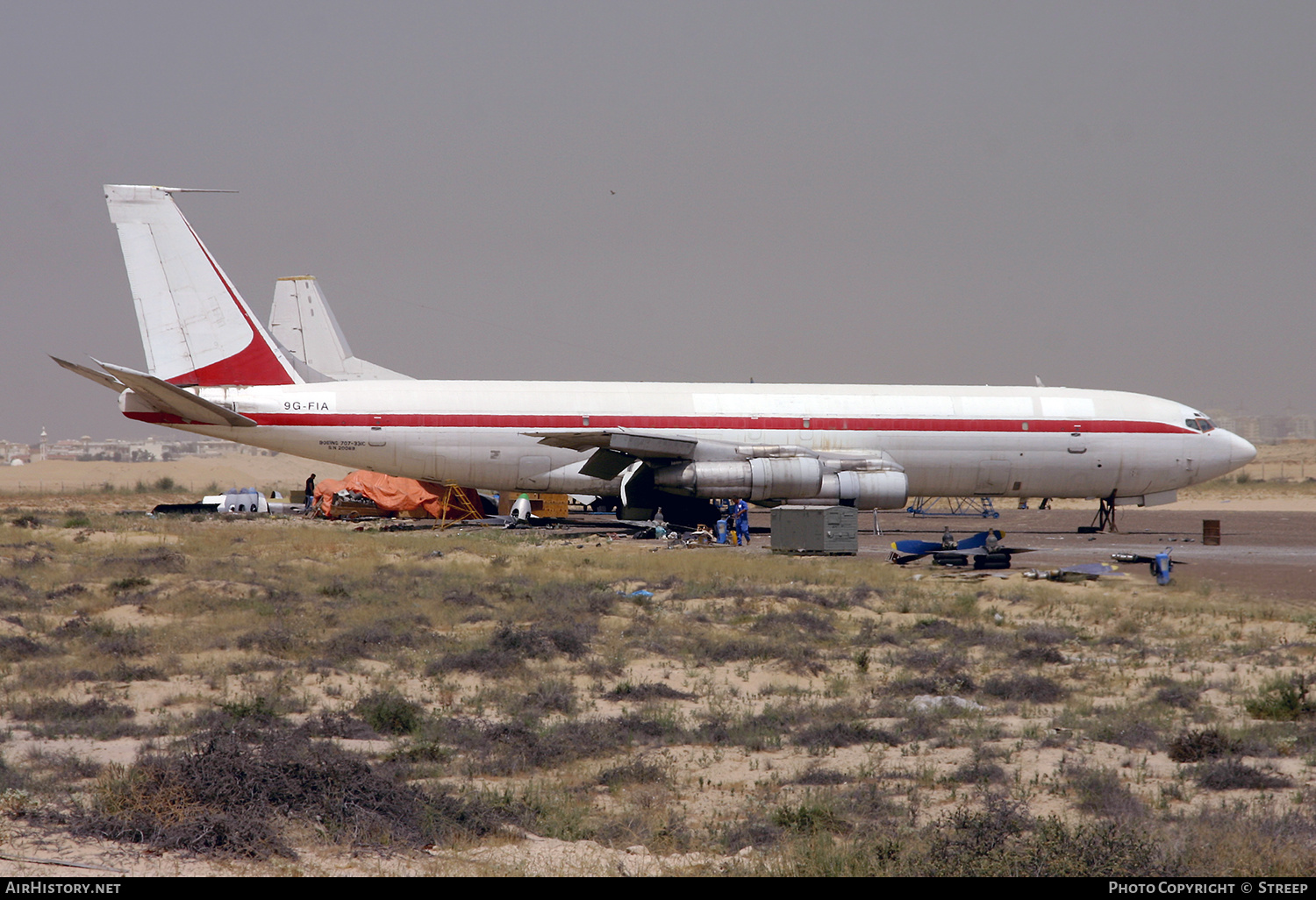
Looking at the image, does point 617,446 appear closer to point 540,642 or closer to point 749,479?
point 749,479

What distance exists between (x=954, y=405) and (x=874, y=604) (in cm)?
1693

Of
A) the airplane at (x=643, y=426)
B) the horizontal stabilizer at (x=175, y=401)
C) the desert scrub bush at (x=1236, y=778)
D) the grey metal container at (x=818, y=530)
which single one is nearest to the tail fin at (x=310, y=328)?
the airplane at (x=643, y=426)

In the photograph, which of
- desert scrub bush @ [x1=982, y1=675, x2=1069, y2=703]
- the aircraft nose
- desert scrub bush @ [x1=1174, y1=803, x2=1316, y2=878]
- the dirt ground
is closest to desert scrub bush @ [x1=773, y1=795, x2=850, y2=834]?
the dirt ground

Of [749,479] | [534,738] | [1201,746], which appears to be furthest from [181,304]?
[1201,746]

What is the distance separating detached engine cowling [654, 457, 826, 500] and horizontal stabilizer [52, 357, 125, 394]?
15920mm

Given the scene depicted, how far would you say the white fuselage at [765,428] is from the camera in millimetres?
31828

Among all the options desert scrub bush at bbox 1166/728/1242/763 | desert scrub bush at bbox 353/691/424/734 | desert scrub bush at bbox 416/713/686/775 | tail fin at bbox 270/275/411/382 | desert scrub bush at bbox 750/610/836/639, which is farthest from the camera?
tail fin at bbox 270/275/411/382

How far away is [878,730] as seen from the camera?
10.3 meters

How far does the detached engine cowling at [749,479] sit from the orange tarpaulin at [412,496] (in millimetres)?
11536

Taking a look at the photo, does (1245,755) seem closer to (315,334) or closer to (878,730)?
(878,730)

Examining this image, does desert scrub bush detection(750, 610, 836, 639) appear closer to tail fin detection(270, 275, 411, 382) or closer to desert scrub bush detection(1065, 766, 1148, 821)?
desert scrub bush detection(1065, 766, 1148, 821)

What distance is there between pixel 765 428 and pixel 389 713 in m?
24.0

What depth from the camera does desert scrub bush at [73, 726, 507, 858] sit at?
22.4 ft

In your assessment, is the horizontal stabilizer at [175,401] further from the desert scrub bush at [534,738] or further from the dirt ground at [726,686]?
the desert scrub bush at [534,738]
